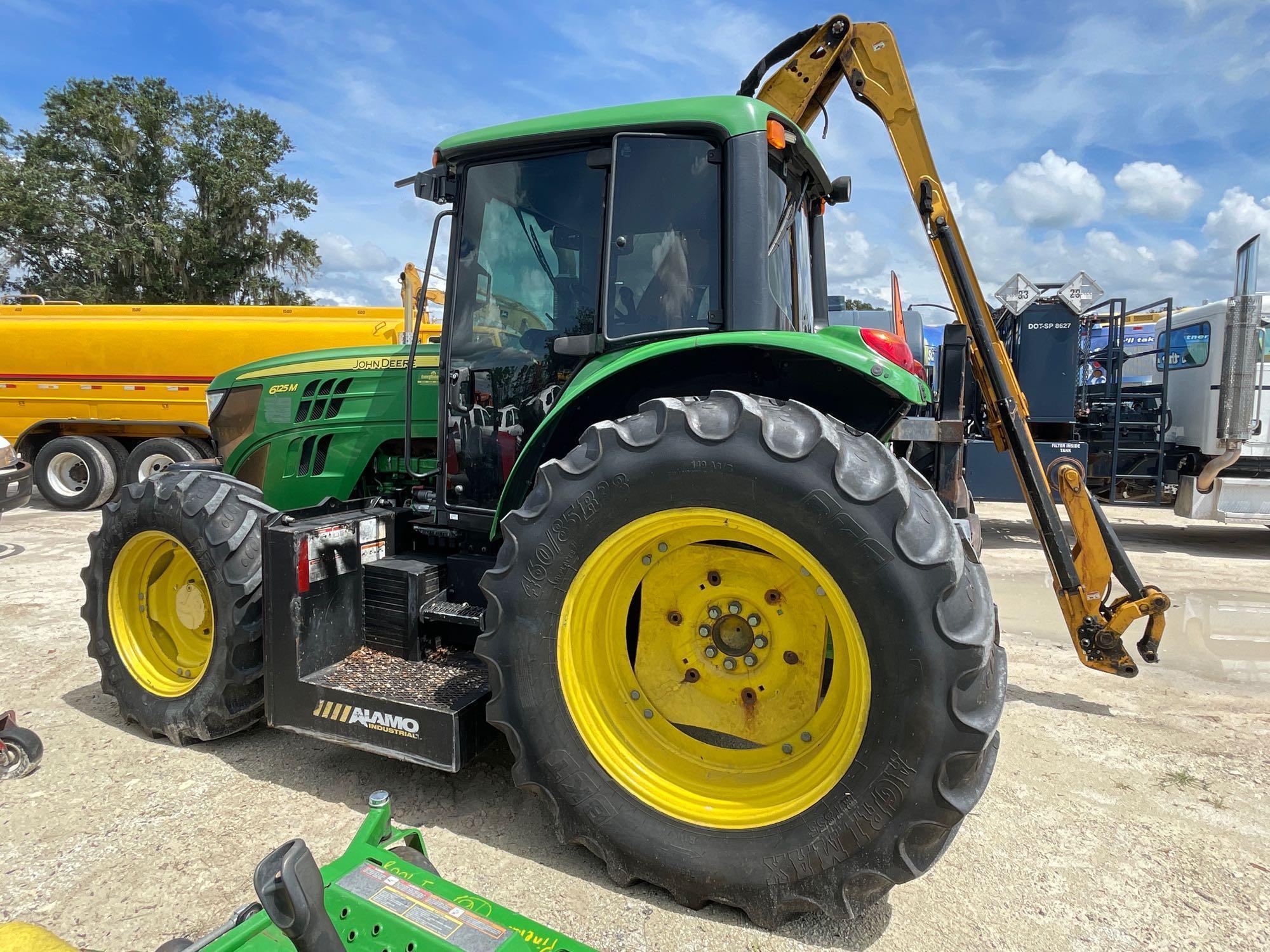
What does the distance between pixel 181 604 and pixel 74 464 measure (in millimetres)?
9363

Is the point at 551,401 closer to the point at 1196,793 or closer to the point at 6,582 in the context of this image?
the point at 1196,793

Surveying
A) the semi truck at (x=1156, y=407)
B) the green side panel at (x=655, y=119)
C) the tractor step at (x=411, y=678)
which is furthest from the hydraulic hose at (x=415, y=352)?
the semi truck at (x=1156, y=407)

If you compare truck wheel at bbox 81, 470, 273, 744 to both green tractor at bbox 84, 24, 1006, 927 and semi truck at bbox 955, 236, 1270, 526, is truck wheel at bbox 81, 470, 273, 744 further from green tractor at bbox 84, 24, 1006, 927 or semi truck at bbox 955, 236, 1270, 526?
semi truck at bbox 955, 236, 1270, 526

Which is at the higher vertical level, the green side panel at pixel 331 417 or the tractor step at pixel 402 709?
the green side panel at pixel 331 417

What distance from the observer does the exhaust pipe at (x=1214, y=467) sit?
7788 millimetres

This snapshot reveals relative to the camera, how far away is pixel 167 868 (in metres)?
2.39

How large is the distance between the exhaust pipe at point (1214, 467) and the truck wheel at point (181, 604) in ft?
29.8

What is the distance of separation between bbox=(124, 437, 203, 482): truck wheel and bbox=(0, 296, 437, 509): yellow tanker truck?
0.05 ft

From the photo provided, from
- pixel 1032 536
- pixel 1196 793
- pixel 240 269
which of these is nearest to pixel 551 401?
pixel 1196 793

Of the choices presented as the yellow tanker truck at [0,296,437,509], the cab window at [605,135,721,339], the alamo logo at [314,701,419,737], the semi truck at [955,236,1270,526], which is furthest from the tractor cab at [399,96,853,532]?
the yellow tanker truck at [0,296,437,509]

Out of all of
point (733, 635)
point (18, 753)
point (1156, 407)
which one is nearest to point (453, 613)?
point (733, 635)

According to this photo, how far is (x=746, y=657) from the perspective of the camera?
7.90 feet

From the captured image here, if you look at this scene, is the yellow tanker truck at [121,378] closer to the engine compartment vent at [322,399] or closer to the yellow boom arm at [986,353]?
the engine compartment vent at [322,399]

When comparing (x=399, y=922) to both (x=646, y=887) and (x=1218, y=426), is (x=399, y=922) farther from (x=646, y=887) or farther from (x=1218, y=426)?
(x=1218, y=426)
